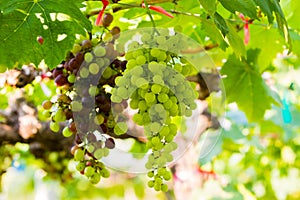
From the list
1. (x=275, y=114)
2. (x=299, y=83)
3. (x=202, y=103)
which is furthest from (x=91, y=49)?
(x=275, y=114)

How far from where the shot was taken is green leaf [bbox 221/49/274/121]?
1713mm

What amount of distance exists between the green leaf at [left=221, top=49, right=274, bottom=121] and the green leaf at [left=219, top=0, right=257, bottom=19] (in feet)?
2.34

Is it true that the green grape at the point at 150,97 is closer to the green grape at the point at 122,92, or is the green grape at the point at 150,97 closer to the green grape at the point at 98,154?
the green grape at the point at 122,92

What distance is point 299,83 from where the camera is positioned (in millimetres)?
2461

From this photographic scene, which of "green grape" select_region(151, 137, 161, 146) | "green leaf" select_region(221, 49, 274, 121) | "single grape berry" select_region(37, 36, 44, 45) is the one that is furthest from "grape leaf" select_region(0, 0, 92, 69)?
"green leaf" select_region(221, 49, 274, 121)

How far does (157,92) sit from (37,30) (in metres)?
0.24

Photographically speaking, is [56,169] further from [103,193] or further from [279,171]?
[279,171]

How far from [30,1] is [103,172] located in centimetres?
31

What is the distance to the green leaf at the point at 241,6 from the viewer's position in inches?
36.6

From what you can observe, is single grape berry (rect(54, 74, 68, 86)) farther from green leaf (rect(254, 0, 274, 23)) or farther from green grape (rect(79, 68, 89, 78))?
green leaf (rect(254, 0, 274, 23))

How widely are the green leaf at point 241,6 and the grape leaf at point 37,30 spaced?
234 millimetres

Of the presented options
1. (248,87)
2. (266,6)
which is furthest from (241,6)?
(248,87)

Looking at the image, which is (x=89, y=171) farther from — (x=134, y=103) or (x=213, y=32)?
(x=213, y=32)

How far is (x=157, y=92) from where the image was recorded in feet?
2.80
